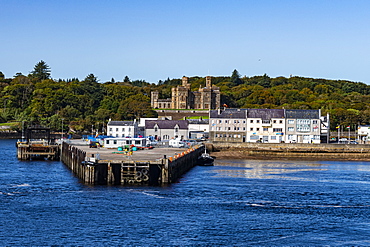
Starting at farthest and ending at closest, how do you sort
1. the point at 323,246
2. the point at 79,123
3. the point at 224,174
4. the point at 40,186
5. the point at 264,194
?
1. the point at 79,123
2. the point at 224,174
3. the point at 40,186
4. the point at 264,194
5. the point at 323,246

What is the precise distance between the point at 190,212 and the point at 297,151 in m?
60.7

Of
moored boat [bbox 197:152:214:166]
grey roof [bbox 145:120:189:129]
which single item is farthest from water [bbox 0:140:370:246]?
grey roof [bbox 145:120:189:129]

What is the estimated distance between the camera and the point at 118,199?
50219mm

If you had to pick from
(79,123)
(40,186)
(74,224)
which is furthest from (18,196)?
(79,123)

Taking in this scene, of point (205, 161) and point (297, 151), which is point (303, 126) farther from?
point (205, 161)

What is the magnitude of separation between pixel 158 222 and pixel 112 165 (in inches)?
699

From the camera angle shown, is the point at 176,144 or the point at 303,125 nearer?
the point at 176,144

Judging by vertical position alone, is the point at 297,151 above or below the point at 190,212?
above

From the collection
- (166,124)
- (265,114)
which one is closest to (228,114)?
(265,114)

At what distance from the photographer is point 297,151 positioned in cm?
10412

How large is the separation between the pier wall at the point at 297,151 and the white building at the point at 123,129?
20643 mm

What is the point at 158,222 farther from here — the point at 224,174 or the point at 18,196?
the point at 224,174

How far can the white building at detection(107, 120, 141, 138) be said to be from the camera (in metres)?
122

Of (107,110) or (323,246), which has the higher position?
(107,110)
